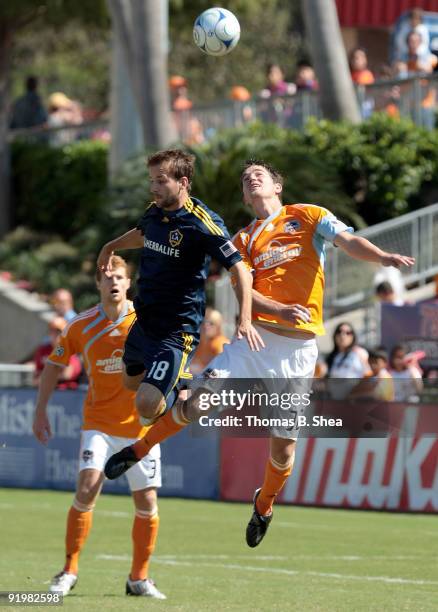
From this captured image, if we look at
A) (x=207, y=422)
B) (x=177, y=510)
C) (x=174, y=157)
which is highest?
(x=174, y=157)

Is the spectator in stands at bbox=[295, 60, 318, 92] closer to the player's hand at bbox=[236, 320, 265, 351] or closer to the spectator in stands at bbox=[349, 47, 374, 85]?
the spectator in stands at bbox=[349, 47, 374, 85]

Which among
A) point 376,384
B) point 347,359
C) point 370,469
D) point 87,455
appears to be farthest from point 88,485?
point 370,469

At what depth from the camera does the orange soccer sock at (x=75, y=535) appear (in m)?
9.84

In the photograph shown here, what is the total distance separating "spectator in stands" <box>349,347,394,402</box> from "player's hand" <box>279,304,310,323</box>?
583cm

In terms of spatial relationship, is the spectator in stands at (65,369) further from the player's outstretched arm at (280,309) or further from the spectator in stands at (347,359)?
the player's outstretched arm at (280,309)

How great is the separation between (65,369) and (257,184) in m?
8.88

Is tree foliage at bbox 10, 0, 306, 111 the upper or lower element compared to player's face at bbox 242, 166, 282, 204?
upper

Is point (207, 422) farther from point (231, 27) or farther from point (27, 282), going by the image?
point (27, 282)

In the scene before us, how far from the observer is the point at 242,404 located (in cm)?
971

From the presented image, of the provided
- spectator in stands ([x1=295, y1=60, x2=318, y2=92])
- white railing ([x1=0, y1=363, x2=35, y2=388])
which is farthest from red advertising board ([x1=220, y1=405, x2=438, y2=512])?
spectator in stands ([x1=295, y1=60, x2=318, y2=92])

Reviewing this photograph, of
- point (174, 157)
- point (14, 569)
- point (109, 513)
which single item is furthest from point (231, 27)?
point (109, 513)

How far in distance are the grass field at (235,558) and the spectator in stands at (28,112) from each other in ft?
46.5

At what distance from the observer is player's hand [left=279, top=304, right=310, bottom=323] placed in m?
9.41

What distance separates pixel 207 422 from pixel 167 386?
5.66 feet
